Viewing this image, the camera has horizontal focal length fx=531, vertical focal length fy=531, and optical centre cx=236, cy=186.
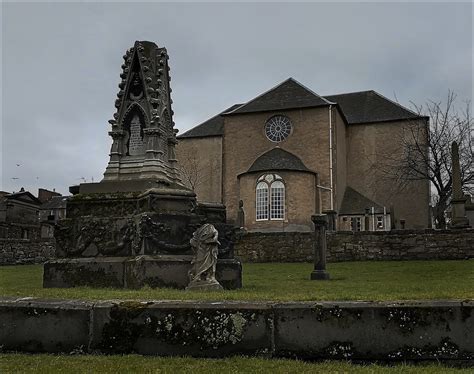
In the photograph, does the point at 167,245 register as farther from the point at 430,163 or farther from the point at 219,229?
the point at 430,163

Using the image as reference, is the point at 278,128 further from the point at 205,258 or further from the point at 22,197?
the point at 205,258

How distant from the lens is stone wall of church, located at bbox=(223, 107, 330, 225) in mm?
42938

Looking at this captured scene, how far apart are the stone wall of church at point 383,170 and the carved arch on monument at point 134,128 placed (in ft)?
119

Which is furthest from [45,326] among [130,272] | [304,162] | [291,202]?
[304,162]

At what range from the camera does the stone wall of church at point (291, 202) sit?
39.9 metres

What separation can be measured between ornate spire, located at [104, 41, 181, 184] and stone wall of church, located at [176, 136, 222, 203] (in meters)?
35.9

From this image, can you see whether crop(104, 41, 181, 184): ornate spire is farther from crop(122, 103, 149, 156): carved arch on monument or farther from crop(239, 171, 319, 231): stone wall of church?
crop(239, 171, 319, 231): stone wall of church

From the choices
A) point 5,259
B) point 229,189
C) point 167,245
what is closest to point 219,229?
point 167,245

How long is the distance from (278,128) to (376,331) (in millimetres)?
40963

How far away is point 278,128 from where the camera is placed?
45.0 metres

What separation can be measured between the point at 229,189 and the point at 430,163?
16.4 metres

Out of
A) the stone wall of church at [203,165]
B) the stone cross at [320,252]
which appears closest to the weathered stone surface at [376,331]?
the stone cross at [320,252]

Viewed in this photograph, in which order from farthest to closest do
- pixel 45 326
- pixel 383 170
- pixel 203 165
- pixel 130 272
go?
pixel 203 165 → pixel 383 170 → pixel 130 272 → pixel 45 326

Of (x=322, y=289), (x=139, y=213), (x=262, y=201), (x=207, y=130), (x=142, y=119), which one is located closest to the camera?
(x=322, y=289)
